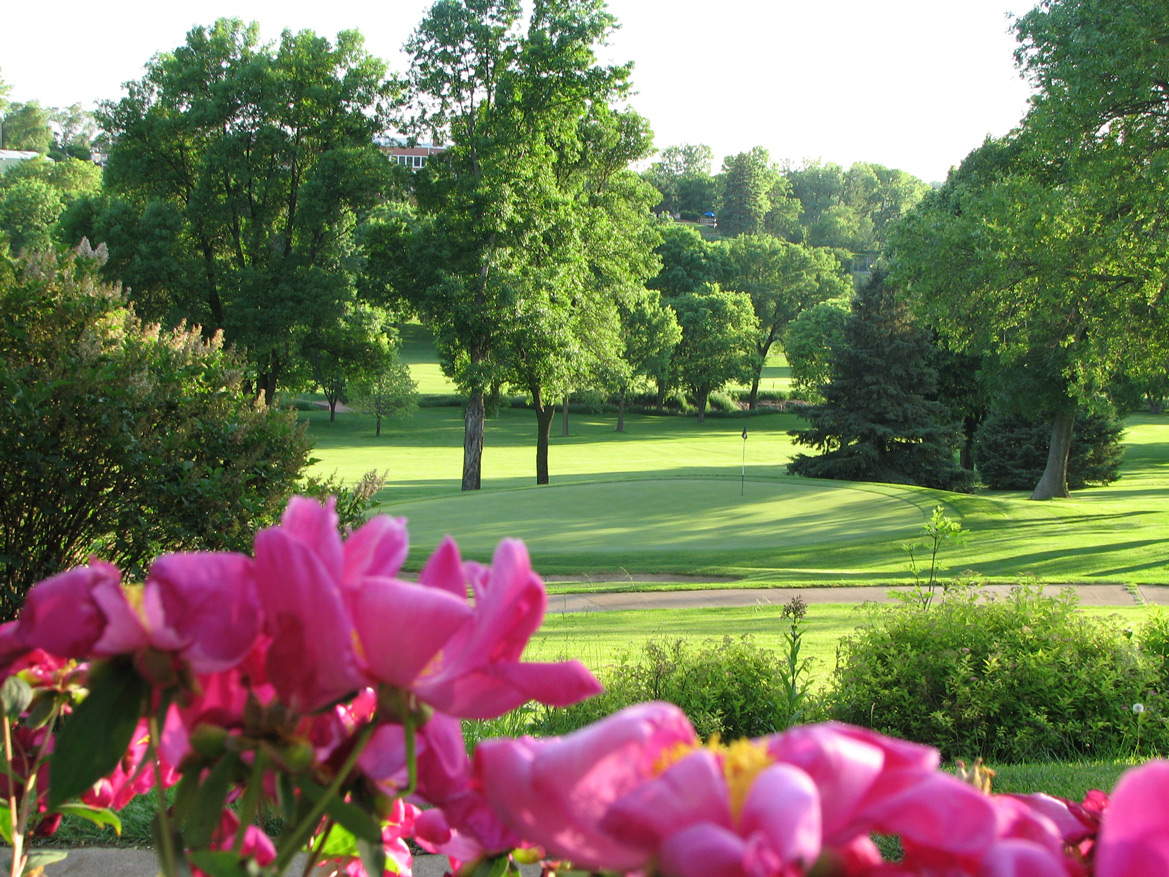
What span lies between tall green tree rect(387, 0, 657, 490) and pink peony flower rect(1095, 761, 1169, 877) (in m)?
24.1

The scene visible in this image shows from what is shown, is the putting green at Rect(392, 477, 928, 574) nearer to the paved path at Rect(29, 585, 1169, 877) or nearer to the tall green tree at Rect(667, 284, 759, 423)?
the paved path at Rect(29, 585, 1169, 877)

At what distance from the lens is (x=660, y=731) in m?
0.46

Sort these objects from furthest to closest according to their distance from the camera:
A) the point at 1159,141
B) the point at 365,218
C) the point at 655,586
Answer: the point at 365,218, the point at 1159,141, the point at 655,586

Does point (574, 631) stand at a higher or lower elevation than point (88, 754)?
lower

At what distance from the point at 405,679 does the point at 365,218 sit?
29994mm

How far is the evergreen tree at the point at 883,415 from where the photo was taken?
29781 mm

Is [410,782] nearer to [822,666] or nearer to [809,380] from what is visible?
[822,666]

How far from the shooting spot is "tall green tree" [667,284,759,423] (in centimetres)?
5334

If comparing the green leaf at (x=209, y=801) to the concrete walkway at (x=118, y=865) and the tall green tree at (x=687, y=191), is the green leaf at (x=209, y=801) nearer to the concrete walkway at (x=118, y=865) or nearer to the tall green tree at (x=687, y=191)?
the concrete walkway at (x=118, y=865)

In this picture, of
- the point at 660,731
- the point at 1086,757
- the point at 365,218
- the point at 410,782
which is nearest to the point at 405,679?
the point at 410,782

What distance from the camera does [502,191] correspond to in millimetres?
24078

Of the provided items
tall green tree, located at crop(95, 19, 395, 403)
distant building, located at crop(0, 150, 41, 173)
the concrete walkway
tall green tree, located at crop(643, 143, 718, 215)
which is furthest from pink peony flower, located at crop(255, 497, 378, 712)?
tall green tree, located at crop(643, 143, 718, 215)

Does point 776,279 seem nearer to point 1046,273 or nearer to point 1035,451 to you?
point 1035,451

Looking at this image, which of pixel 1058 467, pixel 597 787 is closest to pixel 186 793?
pixel 597 787
